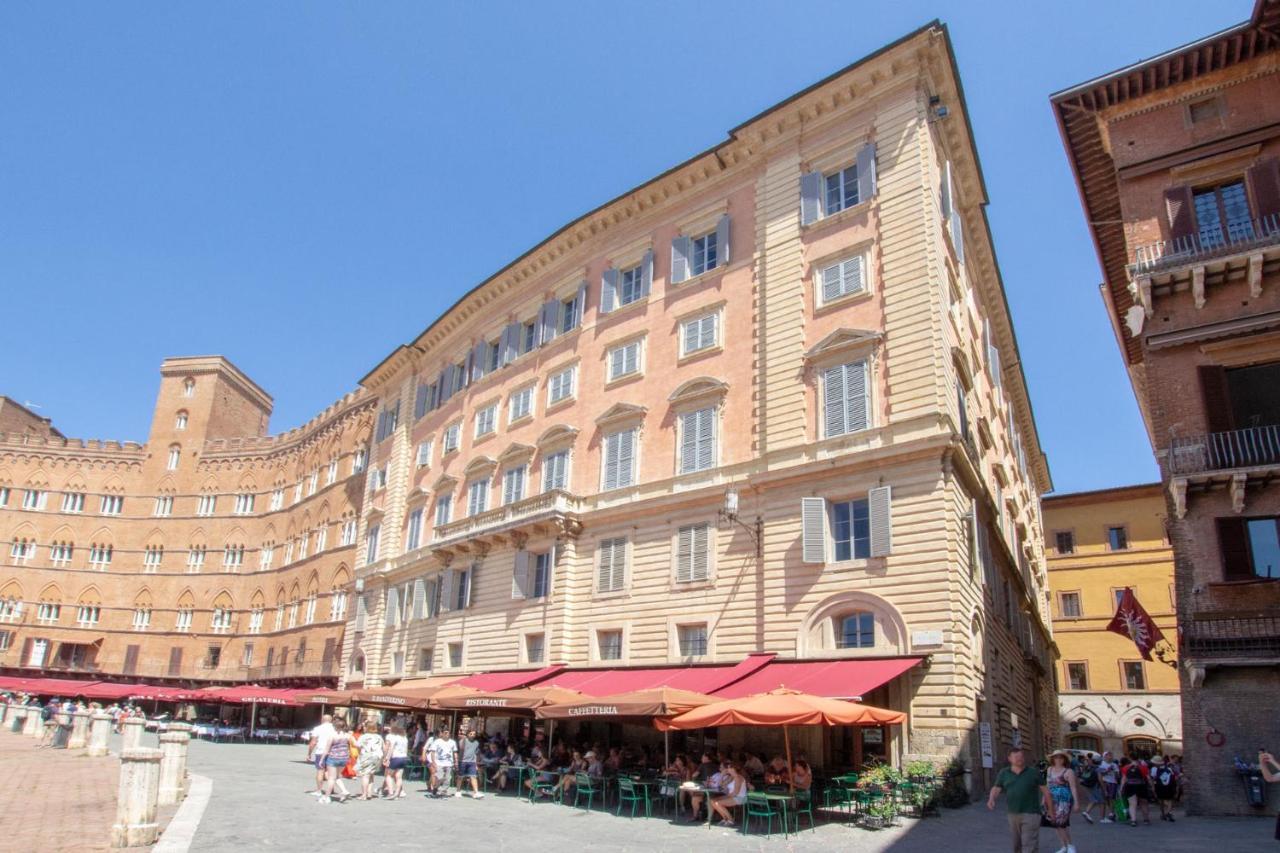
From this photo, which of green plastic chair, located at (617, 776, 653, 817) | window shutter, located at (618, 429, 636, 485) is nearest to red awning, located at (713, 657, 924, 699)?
green plastic chair, located at (617, 776, 653, 817)

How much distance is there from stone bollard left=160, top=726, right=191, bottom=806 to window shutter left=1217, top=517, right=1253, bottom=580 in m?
22.3

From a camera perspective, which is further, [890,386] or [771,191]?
[771,191]

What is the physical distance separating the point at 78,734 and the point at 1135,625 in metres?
32.2

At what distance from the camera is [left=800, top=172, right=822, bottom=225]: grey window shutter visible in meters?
26.2

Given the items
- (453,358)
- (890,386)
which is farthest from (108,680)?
(890,386)

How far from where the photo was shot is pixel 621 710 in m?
18.0

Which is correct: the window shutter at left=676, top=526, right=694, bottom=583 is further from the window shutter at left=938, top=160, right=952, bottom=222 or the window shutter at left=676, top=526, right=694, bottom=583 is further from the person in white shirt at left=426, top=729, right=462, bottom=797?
the window shutter at left=938, top=160, right=952, bottom=222

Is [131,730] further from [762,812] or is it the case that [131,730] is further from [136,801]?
[762,812]

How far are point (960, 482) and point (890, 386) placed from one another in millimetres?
3015

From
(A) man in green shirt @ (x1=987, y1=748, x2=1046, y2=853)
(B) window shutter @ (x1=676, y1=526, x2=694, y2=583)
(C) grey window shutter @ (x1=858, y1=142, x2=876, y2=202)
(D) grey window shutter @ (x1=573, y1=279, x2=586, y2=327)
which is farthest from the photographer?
(D) grey window shutter @ (x1=573, y1=279, x2=586, y2=327)

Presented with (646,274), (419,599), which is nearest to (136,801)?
(646,274)

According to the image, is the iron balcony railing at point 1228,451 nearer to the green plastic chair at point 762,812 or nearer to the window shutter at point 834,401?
the window shutter at point 834,401

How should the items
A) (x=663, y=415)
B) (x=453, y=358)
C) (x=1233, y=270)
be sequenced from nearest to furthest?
(x=1233, y=270), (x=663, y=415), (x=453, y=358)

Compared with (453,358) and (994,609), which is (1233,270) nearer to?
(994,609)
